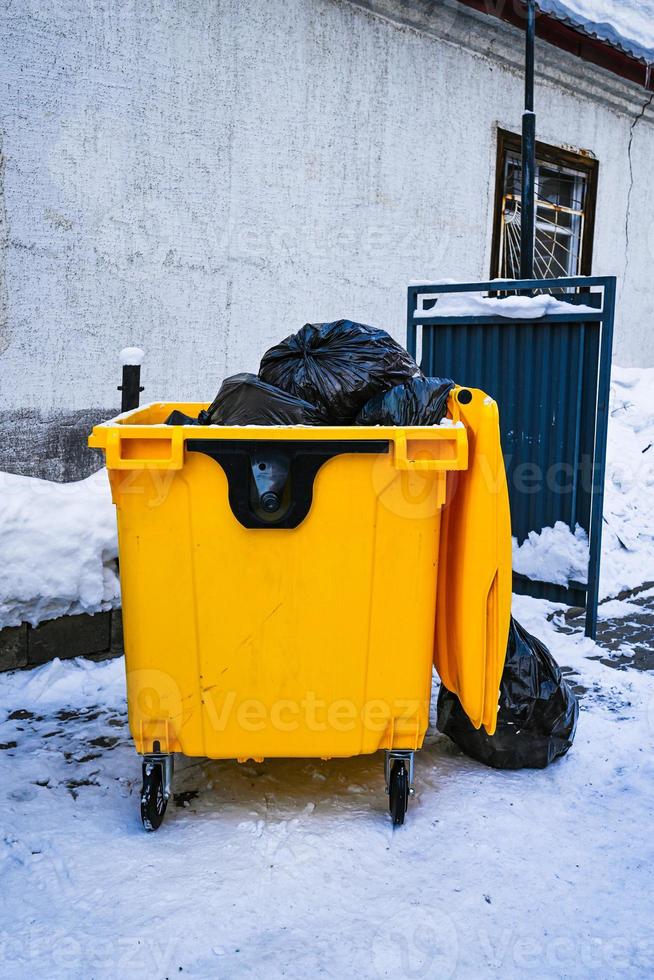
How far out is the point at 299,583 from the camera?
91.4 inches

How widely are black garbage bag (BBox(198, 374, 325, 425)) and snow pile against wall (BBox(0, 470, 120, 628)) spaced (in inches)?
47.3

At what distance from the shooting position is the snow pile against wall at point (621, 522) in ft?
13.6

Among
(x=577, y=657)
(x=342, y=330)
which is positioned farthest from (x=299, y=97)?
(x=577, y=657)

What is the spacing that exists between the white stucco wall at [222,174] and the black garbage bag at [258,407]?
6.98ft

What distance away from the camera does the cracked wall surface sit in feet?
13.8

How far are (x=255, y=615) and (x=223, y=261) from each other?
319 centimetres

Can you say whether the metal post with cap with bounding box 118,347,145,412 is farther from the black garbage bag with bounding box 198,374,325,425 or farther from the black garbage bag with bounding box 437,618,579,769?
the black garbage bag with bounding box 437,618,579,769

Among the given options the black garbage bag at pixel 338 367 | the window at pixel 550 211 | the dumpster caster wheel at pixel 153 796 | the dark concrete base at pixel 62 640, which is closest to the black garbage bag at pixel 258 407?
the black garbage bag at pixel 338 367

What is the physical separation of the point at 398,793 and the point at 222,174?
3.79m

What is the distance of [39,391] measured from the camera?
432 centimetres

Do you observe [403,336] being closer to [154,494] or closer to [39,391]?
[39,391]

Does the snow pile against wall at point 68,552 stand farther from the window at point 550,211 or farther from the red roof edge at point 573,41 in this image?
the red roof edge at point 573,41

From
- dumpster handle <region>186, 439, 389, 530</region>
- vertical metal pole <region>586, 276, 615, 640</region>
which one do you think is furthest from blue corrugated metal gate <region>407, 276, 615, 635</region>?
dumpster handle <region>186, 439, 389, 530</region>

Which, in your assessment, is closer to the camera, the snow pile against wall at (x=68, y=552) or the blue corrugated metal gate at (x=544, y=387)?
the snow pile against wall at (x=68, y=552)
